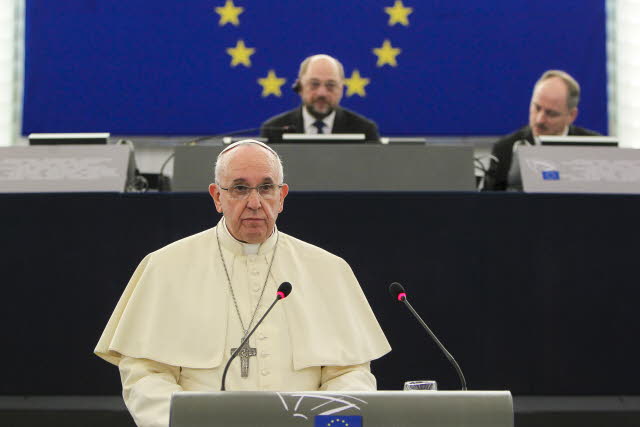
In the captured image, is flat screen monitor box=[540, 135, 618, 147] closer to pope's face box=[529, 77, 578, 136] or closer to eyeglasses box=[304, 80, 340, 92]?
pope's face box=[529, 77, 578, 136]

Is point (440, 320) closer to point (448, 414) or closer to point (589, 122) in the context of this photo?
point (448, 414)

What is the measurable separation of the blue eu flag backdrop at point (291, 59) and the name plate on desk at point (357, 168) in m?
3.09

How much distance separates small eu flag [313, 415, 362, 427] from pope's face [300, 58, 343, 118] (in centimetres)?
465

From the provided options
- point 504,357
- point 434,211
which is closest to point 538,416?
point 504,357

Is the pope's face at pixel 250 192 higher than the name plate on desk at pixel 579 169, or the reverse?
the name plate on desk at pixel 579 169

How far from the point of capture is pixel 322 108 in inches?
271

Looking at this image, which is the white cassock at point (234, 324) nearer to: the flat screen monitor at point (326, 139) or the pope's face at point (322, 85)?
the flat screen monitor at point (326, 139)

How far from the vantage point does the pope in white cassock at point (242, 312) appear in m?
3.26

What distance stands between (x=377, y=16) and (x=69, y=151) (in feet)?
12.7

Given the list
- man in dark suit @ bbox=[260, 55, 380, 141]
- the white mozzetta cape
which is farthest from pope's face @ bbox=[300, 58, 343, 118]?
the white mozzetta cape

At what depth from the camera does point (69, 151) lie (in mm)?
5047

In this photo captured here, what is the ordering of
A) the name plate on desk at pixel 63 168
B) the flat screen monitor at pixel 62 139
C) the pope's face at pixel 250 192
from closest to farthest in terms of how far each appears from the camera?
the pope's face at pixel 250 192 < the name plate on desk at pixel 63 168 < the flat screen monitor at pixel 62 139

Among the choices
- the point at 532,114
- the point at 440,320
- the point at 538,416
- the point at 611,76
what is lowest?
the point at 538,416

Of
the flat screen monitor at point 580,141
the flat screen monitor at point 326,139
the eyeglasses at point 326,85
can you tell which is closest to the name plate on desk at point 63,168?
the flat screen monitor at point 326,139
